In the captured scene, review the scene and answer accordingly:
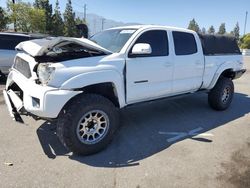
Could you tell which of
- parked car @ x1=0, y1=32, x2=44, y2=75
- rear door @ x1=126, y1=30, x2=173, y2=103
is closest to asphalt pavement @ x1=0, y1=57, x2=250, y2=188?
rear door @ x1=126, y1=30, x2=173, y2=103

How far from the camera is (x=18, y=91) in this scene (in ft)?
17.0

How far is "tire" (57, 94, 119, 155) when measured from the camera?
13.3ft

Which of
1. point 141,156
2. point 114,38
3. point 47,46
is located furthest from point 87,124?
point 114,38

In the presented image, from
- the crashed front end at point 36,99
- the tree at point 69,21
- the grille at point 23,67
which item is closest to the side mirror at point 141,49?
the crashed front end at point 36,99

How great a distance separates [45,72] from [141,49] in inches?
61.1

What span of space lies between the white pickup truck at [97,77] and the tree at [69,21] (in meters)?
39.8

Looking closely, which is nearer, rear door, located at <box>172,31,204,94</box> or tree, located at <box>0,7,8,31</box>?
rear door, located at <box>172,31,204,94</box>

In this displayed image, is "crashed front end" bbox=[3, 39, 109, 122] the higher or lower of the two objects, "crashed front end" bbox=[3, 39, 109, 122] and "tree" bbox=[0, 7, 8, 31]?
the lower

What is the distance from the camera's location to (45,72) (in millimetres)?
4039

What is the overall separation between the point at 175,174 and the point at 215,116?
124 inches

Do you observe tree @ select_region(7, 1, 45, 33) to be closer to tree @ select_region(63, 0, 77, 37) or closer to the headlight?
tree @ select_region(63, 0, 77, 37)

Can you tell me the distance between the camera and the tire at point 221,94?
686 cm

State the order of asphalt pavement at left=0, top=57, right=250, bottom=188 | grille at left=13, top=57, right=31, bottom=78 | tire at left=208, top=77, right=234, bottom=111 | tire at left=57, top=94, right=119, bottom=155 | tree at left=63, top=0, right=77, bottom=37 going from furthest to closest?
1. tree at left=63, top=0, right=77, bottom=37
2. tire at left=208, top=77, right=234, bottom=111
3. grille at left=13, top=57, right=31, bottom=78
4. tire at left=57, top=94, right=119, bottom=155
5. asphalt pavement at left=0, top=57, right=250, bottom=188

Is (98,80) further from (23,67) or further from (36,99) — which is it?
(23,67)
